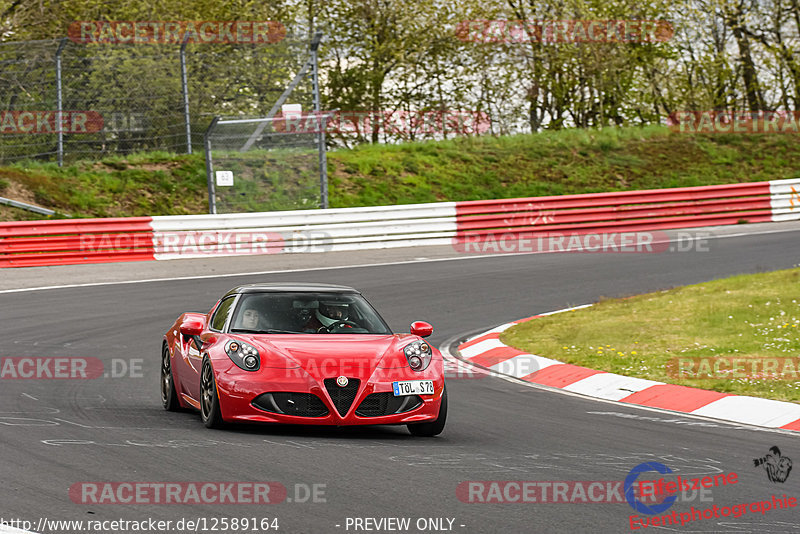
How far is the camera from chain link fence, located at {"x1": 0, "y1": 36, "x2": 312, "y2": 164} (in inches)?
957

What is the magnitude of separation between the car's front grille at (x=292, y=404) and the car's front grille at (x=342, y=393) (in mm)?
87

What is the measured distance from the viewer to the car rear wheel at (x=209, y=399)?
711 centimetres

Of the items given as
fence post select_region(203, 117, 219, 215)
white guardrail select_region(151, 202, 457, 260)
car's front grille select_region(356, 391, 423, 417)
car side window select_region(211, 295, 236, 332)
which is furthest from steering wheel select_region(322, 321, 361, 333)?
fence post select_region(203, 117, 219, 215)

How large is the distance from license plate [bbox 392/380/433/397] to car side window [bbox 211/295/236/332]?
1.63m

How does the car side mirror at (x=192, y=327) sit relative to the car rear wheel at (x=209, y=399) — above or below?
above

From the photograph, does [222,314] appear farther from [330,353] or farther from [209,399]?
[330,353]

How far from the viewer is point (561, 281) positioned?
17.7m

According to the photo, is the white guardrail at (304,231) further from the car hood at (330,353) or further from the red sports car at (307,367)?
the car hood at (330,353)

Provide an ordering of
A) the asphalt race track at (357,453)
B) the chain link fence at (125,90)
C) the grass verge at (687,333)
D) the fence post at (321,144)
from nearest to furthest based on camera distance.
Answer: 1. the asphalt race track at (357,453)
2. the grass verge at (687,333)
3. the fence post at (321,144)
4. the chain link fence at (125,90)

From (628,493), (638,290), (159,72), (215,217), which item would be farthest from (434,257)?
(628,493)

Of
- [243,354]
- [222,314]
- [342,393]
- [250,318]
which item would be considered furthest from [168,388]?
[342,393]

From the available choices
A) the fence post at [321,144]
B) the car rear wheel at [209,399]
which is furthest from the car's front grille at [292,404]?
the fence post at [321,144]

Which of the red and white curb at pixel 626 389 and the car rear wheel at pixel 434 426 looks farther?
the red and white curb at pixel 626 389

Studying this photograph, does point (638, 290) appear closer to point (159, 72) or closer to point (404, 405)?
point (404, 405)
